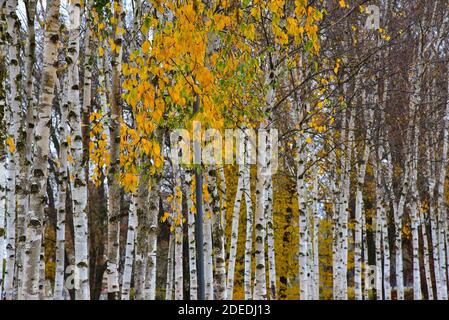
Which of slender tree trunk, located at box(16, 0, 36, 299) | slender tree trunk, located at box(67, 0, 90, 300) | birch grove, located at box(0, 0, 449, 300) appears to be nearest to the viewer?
birch grove, located at box(0, 0, 449, 300)

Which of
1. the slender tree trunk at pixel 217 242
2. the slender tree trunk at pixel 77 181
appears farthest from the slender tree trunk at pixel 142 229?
the slender tree trunk at pixel 217 242

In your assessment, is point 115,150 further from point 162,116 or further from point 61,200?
point 61,200

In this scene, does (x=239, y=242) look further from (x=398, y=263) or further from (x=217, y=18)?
(x=217, y=18)

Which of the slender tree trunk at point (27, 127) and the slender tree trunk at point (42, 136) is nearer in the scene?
the slender tree trunk at point (42, 136)

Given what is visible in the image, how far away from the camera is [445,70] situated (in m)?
19.8

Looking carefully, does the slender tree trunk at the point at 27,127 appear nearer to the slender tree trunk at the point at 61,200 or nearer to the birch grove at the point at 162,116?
the birch grove at the point at 162,116

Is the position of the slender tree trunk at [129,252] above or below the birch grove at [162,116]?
below

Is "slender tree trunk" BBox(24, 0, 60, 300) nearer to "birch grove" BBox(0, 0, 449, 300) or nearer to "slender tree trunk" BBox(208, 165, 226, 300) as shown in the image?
"birch grove" BBox(0, 0, 449, 300)

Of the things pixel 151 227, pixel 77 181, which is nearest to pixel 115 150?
pixel 77 181

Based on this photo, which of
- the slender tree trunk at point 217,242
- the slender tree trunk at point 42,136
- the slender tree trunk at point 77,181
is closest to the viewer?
the slender tree trunk at point 42,136

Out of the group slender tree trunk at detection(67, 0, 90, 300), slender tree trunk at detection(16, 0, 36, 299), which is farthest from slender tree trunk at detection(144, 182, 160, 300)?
slender tree trunk at detection(16, 0, 36, 299)

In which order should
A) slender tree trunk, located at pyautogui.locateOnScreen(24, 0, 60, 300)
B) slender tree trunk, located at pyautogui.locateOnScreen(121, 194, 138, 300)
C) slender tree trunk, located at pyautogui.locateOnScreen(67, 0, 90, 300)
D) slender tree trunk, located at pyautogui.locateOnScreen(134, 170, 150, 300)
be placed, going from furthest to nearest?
slender tree trunk, located at pyautogui.locateOnScreen(121, 194, 138, 300) < slender tree trunk, located at pyautogui.locateOnScreen(134, 170, 150, 300) < slender tree trunk, located at pyautogui.locateOnScreen(67, 0, 90, 300) < slender tree trunk, located at pyautogui.locateOnScreen(24, 0, 60, 300)

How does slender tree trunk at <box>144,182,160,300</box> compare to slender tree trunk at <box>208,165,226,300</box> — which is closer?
slender tree trunk at <box>208,165,226,300</box>
